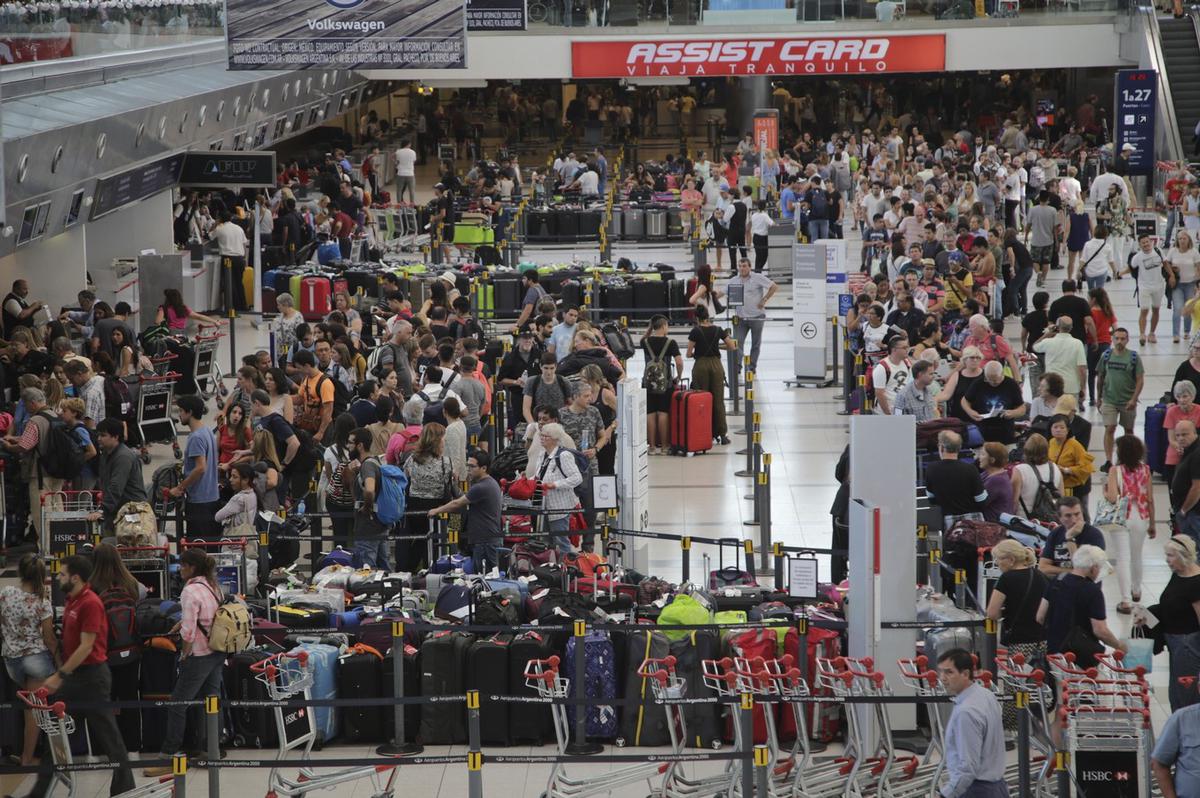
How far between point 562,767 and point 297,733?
192 cm

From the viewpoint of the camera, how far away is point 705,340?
16.7 meters

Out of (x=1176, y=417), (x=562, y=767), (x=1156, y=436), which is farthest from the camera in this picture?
(x=1156, y=436)

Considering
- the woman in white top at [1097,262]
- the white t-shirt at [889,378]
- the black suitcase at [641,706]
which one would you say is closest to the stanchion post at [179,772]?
the black suitcase at [641,706]

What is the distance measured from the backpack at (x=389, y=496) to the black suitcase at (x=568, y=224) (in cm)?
1986

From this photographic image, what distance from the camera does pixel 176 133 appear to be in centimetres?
2445

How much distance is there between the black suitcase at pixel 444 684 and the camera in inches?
398

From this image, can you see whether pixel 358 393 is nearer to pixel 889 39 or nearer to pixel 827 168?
pixel 827 168

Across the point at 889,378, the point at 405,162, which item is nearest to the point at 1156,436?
the point at 889,378

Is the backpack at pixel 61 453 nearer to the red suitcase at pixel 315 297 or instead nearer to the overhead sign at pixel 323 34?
the overhead sign at pixel 323 34

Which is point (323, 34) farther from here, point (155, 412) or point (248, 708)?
point (248, 708)

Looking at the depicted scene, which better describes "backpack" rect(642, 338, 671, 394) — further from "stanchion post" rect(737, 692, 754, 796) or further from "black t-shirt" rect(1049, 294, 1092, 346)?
"stanchion post" rect(737, 692, 754, 796)

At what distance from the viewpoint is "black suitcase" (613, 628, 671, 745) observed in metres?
9.95

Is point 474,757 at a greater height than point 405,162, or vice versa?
point 405,162

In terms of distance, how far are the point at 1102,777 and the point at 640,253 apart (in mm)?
23310
